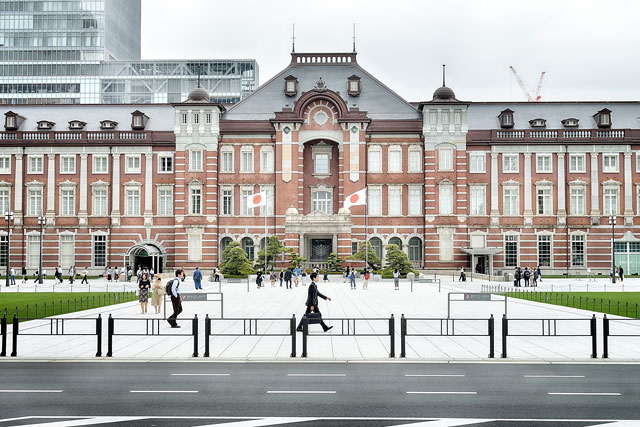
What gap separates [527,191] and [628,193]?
969 cm

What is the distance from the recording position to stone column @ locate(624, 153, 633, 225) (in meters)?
66.5

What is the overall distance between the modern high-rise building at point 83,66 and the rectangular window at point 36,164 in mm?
55358

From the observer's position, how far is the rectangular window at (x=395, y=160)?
67312 millimetres

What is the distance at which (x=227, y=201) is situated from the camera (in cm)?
6769

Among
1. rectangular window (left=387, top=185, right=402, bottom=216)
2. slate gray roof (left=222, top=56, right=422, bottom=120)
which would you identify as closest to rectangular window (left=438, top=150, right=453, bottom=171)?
slate gray roof (left=222, top=56, right=422, bottom=120)

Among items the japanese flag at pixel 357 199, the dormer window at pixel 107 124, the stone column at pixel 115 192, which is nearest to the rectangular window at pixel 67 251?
the stone column at pixel 115 192

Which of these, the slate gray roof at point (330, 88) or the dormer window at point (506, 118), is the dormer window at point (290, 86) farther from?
the dormer window at point (506, 118)

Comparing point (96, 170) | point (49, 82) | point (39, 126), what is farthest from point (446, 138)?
point (49, 82)

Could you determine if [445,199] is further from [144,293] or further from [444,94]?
[144,293]

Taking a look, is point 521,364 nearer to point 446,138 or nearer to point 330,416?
point 330,416

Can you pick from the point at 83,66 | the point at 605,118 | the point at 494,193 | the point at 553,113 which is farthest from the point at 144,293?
the point at 83,66

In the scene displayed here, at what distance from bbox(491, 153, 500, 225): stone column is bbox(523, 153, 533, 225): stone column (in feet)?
8.79

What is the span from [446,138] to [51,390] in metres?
56.5

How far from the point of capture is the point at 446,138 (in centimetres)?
6612
